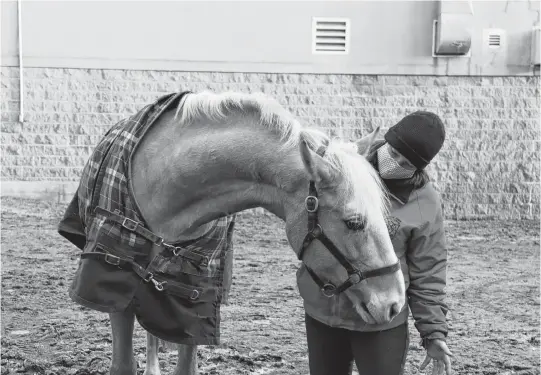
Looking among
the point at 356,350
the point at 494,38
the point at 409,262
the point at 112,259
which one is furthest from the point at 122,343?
the point at 494,38

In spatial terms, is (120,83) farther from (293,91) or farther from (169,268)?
(169,268)

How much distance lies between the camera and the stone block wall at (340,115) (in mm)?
9492

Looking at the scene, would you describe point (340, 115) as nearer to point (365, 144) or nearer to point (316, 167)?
point (365, 144)

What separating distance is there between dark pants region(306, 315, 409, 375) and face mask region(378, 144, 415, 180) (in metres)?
0.58

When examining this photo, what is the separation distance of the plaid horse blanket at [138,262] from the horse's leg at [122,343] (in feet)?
0.31

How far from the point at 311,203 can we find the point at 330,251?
18 cm

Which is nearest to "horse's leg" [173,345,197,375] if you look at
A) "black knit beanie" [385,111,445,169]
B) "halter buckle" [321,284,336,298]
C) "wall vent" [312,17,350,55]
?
"halter buckle" [321,284,336,298]

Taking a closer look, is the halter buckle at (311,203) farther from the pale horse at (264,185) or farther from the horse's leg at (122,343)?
the horse's leg at (122,343)

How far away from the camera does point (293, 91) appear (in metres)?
9.73

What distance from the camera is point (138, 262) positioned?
9.16ft

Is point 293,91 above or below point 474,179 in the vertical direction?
above

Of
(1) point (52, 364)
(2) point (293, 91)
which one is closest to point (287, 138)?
(1) point (52, 364)

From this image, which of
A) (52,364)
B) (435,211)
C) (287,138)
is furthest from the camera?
(52,364)

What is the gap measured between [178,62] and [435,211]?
289 inches
